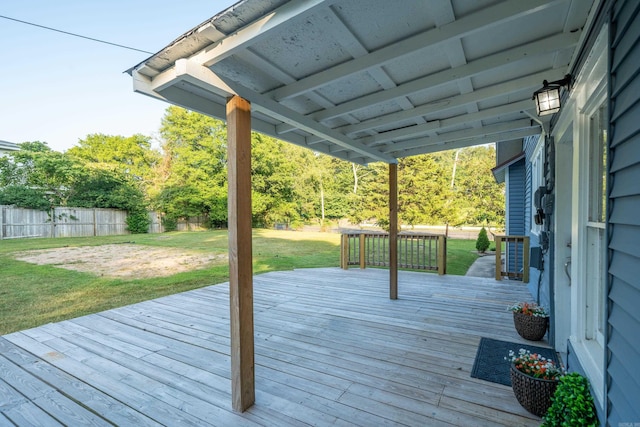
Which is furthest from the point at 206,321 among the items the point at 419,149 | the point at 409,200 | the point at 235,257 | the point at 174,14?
the point at 409,200

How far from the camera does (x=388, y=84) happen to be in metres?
2.32

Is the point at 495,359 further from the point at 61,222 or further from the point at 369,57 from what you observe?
the point at 61,222

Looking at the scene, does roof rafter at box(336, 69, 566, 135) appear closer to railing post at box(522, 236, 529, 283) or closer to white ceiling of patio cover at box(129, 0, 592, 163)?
white ceiling of patio cover at box(129, 0, 592, 163)

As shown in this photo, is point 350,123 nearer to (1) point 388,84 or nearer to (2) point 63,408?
(1) point 388,84

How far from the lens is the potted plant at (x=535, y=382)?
1788 mm

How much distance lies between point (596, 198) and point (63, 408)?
11.8ft

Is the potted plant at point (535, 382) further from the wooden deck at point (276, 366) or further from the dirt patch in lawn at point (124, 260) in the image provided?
the dirt patch in lawn at point (124, 260)

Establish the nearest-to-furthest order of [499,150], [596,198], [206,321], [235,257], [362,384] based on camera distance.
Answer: [596,198]
[235,257]
[362,384]
[206,321]
[499,150]

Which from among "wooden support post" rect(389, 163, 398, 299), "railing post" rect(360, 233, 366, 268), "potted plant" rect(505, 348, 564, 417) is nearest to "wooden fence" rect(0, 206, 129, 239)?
"railing post" rect(360, 233, 366, 268)

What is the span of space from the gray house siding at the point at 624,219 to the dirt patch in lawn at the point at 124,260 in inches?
286

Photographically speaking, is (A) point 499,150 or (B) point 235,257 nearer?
(B) point 235,257

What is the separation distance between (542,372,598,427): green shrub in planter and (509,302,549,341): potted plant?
1557 millimetres

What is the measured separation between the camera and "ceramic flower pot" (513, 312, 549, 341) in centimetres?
290

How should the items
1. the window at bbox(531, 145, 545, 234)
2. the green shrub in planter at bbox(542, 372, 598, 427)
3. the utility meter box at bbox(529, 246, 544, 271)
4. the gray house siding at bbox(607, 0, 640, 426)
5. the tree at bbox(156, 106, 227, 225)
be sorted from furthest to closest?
the tree at bbox(156, 106, 227, 225), the window at bbox(531, 145, 545, 234), the utility meter box at bbox(529, 246, 544, 271), the green shrub in planter at bbox(542, 372, 598, 427), the gray house siding at bbox(607, 0, 640, 426)
